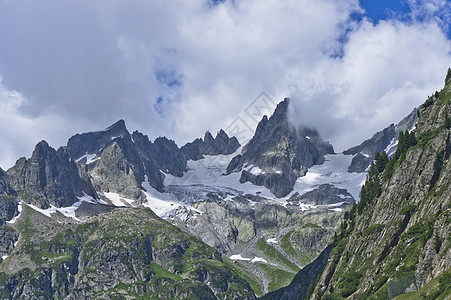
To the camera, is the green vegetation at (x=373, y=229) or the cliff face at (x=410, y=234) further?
the green vegetation at (x=373, y=229)

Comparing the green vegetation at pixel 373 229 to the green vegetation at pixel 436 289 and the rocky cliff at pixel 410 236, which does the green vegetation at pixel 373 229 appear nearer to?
the rocky cliff at pixel 410 236

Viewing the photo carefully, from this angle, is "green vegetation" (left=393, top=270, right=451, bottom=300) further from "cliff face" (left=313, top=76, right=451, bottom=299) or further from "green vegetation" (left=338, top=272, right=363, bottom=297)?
"green vegetation" (left=338, top=272, right=363, bottom=297)

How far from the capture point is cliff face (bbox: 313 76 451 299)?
127m

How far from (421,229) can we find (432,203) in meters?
9.12

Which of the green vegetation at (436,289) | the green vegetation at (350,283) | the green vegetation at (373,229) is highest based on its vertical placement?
the green vegetation at (373,229)

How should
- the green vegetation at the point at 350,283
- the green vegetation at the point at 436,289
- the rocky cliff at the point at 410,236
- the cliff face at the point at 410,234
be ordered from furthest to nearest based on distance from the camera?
the green vegetation at the point at 350,283, the cliff face at the point at 410,234, the rocky cliff at the point at 410,236, the green vegetation at the point at 436,289

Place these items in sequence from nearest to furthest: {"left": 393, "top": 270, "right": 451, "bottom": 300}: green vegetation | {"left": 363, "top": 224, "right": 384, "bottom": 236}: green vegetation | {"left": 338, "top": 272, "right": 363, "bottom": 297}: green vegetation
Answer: {"left": 393, "top": 270, "right": 451, "bottom": 300}: green vegetation < {"left": 338, "top": 272, "right": 363, "bottom": 297}: green vegetation < {"left": 363, "top": 224, "right": 384, "bottom": 236}: green vegetation

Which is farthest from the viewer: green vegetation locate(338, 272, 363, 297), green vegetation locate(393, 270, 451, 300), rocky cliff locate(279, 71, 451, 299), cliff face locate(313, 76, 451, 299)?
green vegetation locate(338, 272, 363, 297)

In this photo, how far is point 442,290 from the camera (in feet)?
349

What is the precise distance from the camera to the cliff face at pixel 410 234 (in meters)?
127

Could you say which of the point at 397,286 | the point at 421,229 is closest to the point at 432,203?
the point at 421,229

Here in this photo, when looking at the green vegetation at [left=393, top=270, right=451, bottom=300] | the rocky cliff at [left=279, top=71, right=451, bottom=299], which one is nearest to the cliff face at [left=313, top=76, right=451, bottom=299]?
the rocky cliff at [left=279, top=71, right=451, bottom=299]

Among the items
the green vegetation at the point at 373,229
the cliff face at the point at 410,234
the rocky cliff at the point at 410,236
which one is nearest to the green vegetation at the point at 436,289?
the rocky cliff at the point at 410,236

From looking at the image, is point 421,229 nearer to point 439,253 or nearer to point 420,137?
point 439,253
